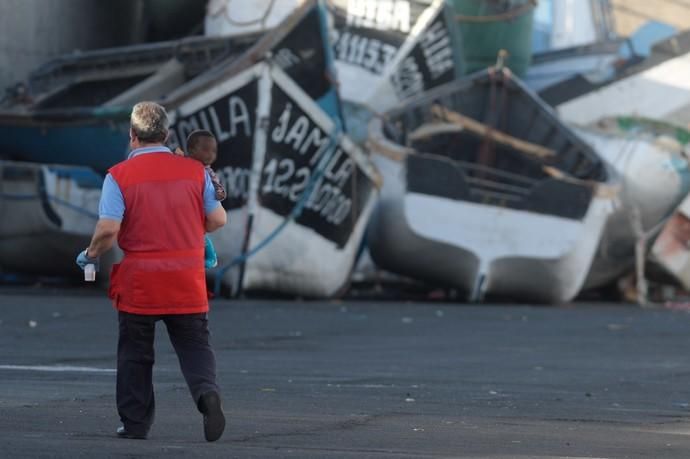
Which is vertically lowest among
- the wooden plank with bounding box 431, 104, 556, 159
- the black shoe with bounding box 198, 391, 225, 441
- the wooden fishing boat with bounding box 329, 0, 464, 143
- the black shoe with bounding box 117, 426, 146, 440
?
the wooden plank with bounding box 431, 104, 556, 159

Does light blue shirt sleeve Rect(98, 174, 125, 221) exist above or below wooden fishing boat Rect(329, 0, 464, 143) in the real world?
above

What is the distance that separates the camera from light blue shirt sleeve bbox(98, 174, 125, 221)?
Answer: 6496 mm

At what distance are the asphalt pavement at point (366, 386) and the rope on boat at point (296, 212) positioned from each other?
1574mm

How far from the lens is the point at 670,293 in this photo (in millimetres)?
24844

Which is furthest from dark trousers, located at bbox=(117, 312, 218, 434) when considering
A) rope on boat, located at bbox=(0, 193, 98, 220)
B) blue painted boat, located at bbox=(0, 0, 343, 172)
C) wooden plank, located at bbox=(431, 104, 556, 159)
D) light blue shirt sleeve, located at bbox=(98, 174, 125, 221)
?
wooden plank, located at bbox=(431, 104, 556, 159)

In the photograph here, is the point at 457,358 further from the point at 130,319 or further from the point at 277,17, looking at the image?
the point at 277,17

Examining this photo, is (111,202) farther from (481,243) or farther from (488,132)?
(488,132)

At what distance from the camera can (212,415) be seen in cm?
636

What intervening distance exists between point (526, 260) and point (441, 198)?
4.87 ft

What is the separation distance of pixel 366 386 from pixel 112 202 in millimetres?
3371

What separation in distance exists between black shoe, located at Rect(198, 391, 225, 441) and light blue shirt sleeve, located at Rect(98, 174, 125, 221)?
773mm

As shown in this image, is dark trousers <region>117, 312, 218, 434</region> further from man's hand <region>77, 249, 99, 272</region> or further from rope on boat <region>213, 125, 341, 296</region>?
rope on boat <region>213, 125, 341, 296</region>

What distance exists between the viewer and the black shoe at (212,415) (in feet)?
20.8

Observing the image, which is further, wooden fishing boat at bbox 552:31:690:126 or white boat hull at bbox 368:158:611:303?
wooden fishing boat at bbox 552:31:690:126
